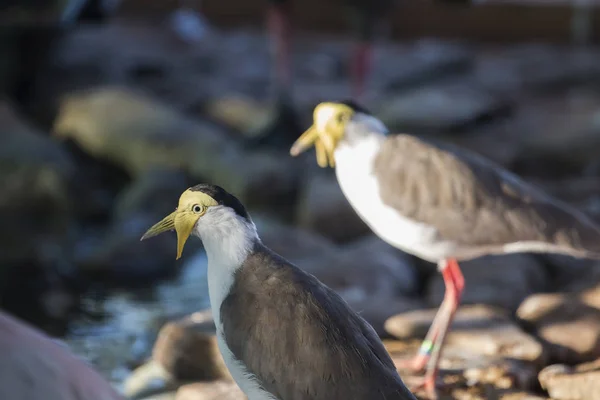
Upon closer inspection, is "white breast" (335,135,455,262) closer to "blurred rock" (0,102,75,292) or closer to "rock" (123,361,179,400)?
A: "rock" (123,361,179,400)

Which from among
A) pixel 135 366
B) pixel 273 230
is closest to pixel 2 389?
pixel 135 366

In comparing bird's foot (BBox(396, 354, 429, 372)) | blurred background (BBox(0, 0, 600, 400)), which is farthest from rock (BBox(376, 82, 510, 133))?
bird's foot (BBox(396, 354, 429, 372))

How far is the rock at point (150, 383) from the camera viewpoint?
10.5 ft

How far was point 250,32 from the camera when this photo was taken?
9.35 meters

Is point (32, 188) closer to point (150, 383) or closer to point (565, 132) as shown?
point (150, 383)

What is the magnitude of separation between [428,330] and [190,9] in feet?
21.8

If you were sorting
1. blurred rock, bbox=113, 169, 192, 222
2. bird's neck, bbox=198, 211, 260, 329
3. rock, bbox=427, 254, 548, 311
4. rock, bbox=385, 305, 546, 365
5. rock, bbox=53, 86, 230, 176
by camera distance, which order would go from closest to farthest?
bird's neck, bbox=198, 211, 260, 329, rock, bbox=385, 305, 546, 365, rock, bbox=427, 254, 548, 311, blurred rock, bbox=113, 169, 192, 222, rock, bbox=53, 86, 230, 176

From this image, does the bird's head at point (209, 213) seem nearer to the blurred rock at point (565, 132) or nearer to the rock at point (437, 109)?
the rock at point (437, 109)

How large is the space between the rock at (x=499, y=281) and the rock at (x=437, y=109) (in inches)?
88.8

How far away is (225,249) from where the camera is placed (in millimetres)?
2209

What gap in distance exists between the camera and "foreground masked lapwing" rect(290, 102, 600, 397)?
2.91 meters

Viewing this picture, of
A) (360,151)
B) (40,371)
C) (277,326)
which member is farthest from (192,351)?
(40,371)

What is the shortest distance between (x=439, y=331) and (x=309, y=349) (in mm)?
962

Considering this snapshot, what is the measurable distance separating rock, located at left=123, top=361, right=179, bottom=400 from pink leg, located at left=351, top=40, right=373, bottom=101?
13.0ft
